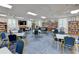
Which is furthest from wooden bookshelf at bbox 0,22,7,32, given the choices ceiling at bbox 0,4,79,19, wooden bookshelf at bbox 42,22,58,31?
wooden bookshelf at bbox 42,22,58,31

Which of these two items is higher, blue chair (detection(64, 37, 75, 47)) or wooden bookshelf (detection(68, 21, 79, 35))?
wooden bookshelf (detection(68, 21, 79, 35))

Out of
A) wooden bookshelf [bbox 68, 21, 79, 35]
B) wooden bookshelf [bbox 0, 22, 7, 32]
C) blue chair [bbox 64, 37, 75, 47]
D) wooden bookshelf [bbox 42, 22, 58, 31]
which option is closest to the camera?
blue chair [bbox 64, 37, 75, 47]

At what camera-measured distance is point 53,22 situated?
1655cm

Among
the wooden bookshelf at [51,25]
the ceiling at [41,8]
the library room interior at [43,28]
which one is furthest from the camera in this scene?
the wooden bookshelf at [51,25]

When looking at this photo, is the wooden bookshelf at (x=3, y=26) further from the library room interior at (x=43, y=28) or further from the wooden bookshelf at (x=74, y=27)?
the wooden bookshelf at (x=74, y=27)

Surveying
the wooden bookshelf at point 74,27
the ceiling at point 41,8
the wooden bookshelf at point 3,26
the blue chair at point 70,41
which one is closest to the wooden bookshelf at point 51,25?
the wooden bookshelf at point 74,27

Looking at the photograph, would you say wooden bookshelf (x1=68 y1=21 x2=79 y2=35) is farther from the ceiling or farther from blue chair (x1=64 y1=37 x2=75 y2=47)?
blue chair (x1=64 y1=37 x2=75 y2=47)

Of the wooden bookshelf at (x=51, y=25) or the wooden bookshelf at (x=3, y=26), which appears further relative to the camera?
the wooden bookshelf at (x=51, y=25)

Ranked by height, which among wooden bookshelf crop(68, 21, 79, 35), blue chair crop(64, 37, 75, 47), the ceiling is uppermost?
the ceiling

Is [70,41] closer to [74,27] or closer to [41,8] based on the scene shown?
[41,8]
